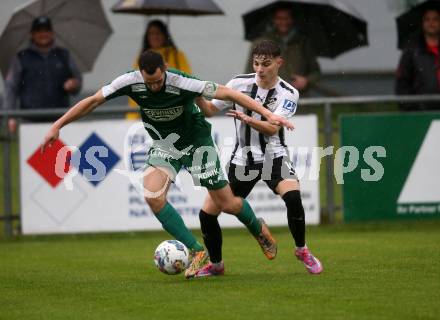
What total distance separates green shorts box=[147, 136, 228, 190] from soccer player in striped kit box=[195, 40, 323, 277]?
0.23 m

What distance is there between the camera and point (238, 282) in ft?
26.9

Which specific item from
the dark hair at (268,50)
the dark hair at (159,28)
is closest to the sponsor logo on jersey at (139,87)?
the dark hair at (268,50)

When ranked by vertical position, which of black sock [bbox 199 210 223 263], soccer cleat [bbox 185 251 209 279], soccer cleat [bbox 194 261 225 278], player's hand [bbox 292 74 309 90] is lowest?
soccer cleat [bbox 194 261 225 278]

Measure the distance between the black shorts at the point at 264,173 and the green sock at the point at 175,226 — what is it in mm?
572

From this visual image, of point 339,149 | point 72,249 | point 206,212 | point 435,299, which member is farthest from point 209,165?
point 339,149

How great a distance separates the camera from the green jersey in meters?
8.25

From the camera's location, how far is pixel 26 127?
12.3 m

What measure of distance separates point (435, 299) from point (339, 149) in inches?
226

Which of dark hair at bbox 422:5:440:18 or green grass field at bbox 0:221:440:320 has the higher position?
dark hair at bbox 422:5:440:18

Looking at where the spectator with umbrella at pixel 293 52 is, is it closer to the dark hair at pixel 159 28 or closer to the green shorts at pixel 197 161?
the dark hair at pixel 159 28

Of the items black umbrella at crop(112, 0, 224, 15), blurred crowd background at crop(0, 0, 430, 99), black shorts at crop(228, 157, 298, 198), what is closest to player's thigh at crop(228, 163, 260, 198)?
black shorts at crop(228, 157, 298, 198)

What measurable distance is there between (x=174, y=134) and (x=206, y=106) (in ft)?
1.18

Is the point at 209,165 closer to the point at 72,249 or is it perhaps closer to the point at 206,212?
the point at 206,212

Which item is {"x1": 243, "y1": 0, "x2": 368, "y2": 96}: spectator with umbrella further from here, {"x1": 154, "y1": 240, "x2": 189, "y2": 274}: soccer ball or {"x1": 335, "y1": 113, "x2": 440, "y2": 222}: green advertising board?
{"x1": 154, "y1": 240, "x2": 189, "y2": 274}: soccer ball
